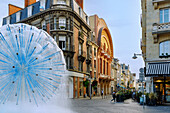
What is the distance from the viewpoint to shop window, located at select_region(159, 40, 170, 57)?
23.6 meters

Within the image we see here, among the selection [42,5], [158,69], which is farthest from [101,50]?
[158,69]

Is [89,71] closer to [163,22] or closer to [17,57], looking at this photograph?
[163,22]

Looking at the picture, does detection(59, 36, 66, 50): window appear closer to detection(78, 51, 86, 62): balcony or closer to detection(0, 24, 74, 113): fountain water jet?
detection(78, 51, 86, 62): balcony

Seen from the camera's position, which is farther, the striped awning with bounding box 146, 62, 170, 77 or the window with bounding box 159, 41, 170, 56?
the window with bounding box 159, 41, 170, 56

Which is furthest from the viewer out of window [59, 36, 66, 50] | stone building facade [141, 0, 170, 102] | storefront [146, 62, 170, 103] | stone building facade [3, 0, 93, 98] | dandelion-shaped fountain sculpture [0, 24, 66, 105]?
window [59, 36, 66, 50]

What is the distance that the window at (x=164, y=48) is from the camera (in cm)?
2365

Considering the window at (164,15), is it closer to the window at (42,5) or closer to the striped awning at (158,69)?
the striped awning at (158,69)

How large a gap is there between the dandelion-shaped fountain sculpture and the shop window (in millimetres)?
18244

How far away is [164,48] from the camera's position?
2384cm

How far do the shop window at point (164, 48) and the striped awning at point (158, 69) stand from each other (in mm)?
1160

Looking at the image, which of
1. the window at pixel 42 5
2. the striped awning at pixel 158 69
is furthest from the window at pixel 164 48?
the window at pixel 42 5

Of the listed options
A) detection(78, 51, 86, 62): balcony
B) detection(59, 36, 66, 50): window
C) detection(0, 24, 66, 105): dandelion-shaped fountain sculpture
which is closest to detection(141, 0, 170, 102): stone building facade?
detection(0, 24, 66, 105): dandelion-shaped fountain sculpture

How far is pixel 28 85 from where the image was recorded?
7258 mm

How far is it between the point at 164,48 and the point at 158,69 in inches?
102
